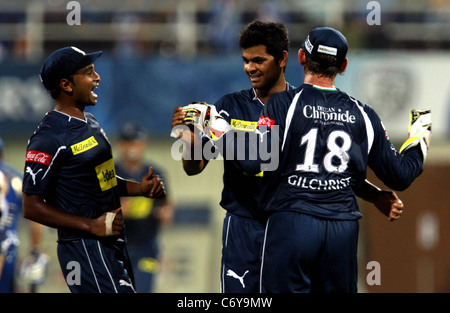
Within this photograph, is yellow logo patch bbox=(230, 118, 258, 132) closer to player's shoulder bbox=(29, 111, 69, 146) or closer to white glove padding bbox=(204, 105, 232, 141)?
white glove padding bbox=(204, 105, 232, 141)

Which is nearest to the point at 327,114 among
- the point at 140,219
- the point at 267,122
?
the point at 267,122

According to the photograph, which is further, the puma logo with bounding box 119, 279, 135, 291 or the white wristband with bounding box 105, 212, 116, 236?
the puma logo with bounding box 119, 279, 135, 291

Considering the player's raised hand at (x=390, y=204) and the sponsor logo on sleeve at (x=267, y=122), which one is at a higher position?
the sponsor logo on sleeve at (x=267, y=122)

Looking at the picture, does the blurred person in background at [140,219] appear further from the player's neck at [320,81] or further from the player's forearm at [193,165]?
the player's neck at [320,81]

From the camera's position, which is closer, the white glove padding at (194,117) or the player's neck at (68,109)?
the white glove padding at (194,117)

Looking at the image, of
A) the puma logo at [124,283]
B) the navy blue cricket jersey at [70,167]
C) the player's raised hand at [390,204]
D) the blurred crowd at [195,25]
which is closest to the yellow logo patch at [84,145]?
the navy blue cricket jersey at [70,167]

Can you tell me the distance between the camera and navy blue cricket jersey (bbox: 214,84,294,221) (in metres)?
5.56

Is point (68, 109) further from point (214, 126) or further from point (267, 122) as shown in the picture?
point (267, 122)

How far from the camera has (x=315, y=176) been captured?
190 inches

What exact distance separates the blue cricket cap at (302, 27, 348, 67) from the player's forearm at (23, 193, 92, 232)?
1942 mm

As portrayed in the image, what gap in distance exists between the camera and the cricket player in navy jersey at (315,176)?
475 centimetres

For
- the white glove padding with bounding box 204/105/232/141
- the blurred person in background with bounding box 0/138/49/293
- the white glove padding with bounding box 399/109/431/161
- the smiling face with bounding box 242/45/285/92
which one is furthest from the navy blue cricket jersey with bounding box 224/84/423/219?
the blurred person in background with bounding box 0/138/49/293

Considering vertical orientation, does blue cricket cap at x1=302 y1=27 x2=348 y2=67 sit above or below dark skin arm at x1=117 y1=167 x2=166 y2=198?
above

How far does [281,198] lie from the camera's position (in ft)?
16.0
